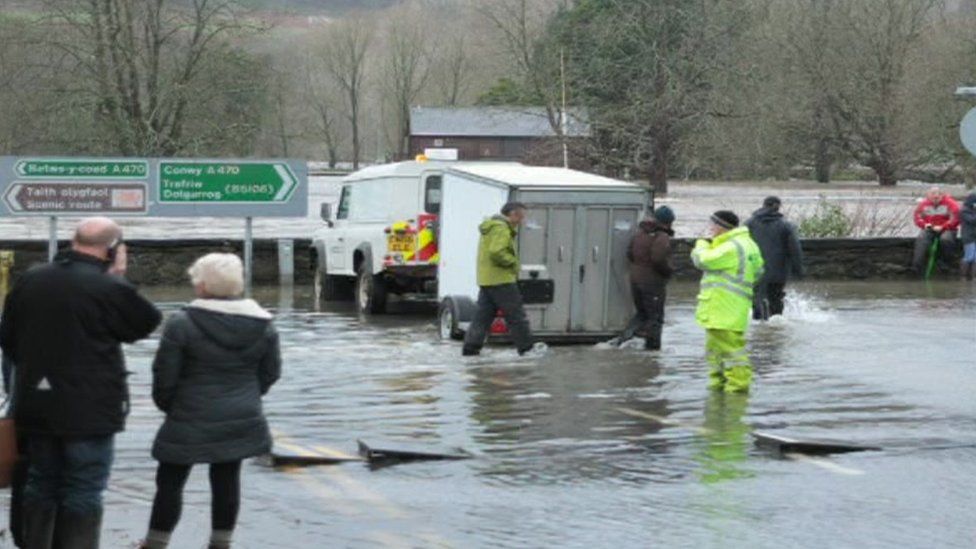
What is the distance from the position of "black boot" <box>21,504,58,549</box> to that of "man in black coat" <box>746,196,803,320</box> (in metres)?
15.2

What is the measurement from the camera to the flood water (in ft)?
29.8

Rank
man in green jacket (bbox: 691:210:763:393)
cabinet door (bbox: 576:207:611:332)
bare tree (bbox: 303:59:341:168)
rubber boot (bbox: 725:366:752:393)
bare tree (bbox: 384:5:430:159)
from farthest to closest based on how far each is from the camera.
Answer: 1. bare tree (bbox: 384:5:430:159)
2. bare tree (bbox: 303:59:341:168)
3. cabinet door (bbox: 576:207:611:332)
4. man in green jacket (bbox: 691:210:763:393)
5. rubber boot (bbox: 725:366:752:393)

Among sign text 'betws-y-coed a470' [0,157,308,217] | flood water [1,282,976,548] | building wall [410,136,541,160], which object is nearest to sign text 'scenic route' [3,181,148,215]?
sign text 'betws-y-coed a470' [0,157,308,217]

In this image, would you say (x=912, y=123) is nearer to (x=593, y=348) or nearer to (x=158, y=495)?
(x=593, y=348)

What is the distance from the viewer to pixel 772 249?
72.2ft

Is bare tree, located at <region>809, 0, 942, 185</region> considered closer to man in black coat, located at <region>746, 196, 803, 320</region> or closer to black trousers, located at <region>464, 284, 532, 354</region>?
man in black coat, located at <region>746, 196, 803, 320</region>

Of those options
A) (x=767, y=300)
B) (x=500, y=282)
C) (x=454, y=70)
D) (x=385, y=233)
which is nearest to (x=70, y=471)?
(x=500, y=282)

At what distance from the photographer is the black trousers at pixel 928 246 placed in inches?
1208

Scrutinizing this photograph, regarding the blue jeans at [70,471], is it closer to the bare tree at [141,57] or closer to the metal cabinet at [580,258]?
the metal cabinet at [580,258]

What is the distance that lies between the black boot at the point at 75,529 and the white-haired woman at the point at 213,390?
0.43 metres

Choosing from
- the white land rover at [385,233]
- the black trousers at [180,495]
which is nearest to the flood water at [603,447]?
the black trousers at [180,495]

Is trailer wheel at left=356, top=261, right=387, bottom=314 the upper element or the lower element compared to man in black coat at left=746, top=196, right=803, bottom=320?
lower

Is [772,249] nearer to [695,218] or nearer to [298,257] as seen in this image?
[298,257]

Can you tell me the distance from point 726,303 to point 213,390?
7974 mm
